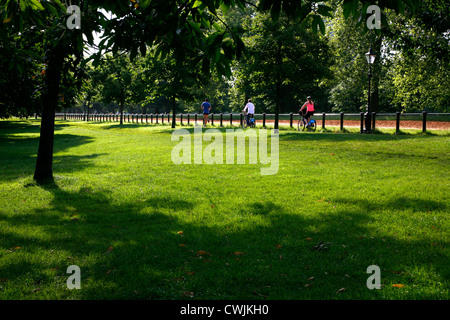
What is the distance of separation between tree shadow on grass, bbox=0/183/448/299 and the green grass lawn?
0.02 metres

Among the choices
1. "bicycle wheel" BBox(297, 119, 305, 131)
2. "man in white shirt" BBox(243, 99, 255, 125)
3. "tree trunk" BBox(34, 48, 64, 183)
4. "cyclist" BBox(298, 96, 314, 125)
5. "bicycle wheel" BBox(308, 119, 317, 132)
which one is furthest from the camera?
"man in white shirt" BBox(243, 99, 255, 125)

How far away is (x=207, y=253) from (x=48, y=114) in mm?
6430

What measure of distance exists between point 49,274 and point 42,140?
5.93m

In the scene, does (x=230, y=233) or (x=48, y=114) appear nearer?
(x=230, y=233)

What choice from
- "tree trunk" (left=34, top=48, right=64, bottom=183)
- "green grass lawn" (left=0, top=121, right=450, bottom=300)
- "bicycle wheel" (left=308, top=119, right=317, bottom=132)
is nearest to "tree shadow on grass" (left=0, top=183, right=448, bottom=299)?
"green grass lawn" (left=0, top=121, right=450, bottom=300)

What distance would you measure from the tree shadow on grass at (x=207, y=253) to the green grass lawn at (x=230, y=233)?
0.02m

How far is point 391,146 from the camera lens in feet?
46.5

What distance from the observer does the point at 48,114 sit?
910cm

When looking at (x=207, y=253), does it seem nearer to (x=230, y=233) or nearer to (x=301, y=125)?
(x=230, y=233)

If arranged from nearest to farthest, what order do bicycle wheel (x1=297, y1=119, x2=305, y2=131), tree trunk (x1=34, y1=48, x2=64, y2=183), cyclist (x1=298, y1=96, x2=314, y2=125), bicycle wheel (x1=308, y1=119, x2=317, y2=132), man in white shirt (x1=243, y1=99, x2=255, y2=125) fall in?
tree trunk (x1=34, y1=48, x2=64, y2=183)
cyclist (x1=298, y1=96, x2=314, y2=125)
bicycle wheel (x1=308, y1=119, x2=317, y2=132)
bicycle wheel (x1=297, y1=119, x2=305, y2=131)
man in white shirt (x1=243, y1=99, x2=255, y2=125)

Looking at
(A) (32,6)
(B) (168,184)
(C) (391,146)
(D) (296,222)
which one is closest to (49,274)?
(A) (32,6)

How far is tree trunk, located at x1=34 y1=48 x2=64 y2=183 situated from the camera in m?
8.50

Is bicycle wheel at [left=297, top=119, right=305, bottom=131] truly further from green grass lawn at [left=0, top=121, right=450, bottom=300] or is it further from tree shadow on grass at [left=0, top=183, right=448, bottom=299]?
tree shadow on grass at [left=0, top=183, right=448, bottom=299]

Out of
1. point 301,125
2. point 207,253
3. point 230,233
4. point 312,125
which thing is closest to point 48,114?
point 230,233
